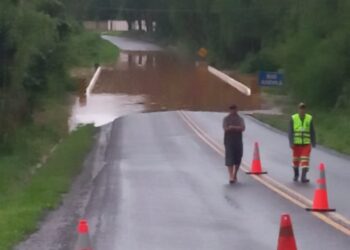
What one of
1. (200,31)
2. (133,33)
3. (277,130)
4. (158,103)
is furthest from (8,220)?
(133,33)

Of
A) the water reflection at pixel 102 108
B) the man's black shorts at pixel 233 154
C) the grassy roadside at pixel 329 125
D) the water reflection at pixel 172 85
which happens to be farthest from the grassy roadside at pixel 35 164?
the water reflection at pixel 172 85

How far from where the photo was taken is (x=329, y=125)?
43.9m

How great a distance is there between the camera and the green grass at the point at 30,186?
17.4 metres

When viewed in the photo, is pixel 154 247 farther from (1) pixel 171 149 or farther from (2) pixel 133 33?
(2) pixel 133 33

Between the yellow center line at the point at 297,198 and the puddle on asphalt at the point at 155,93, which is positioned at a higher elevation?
the yellow center line at the point at 297,198

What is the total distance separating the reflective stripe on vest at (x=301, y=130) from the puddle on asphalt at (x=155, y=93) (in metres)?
24.0

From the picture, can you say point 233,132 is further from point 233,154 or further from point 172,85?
point 172,85

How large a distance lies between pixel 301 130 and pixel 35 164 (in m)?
10.2

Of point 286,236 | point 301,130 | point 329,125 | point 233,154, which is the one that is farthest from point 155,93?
point 286,236

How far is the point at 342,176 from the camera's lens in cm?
2586

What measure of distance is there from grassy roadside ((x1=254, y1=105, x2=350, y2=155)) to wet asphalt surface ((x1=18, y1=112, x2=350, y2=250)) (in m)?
5.24

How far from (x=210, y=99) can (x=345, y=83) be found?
16582 mm

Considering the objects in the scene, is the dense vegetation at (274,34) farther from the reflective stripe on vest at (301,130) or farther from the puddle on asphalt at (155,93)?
the reflective stripe on vest at (301,130)

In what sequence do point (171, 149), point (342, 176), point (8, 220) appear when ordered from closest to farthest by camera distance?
point (8, 220) < point (342, 176) < point (171, 149)
